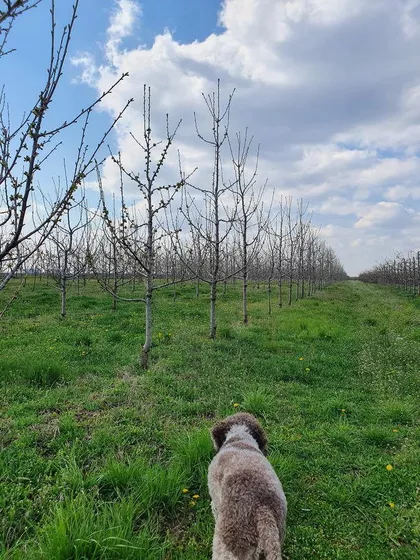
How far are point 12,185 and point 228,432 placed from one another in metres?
2.80

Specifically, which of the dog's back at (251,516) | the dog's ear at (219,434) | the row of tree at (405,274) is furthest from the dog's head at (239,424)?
the row of tree at (405,274)

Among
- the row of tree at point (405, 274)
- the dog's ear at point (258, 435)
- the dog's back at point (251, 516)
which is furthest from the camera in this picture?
the row of tree at point (405, 274)

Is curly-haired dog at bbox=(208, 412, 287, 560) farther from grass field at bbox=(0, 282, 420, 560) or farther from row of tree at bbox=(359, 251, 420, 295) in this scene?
row of tree at bbox=(359, 251, 420, 295)

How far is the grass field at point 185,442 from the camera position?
2990 mm

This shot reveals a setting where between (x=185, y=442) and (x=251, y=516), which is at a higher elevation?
(x=251, y=516)

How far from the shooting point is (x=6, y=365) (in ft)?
22.5

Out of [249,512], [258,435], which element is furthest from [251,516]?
[258,435]

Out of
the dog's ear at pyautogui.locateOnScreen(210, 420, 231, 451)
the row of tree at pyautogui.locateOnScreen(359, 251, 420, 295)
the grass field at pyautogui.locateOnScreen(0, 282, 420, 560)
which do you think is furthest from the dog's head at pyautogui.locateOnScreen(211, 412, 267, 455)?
the row of tree at pyautogui.locateOnScreen(359, 251, 420, 295)

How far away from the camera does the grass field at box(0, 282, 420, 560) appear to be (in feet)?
9.81

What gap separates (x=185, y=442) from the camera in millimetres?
4172

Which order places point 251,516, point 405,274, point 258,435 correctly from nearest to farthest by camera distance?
point 251,516
point 258,435
point 405,274

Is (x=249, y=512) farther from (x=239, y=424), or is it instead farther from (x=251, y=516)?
(x=239, y=424)

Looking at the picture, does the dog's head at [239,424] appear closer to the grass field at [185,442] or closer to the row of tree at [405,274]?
the grass field at [185,442]

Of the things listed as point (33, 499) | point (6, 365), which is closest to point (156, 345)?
point (6, 365)
